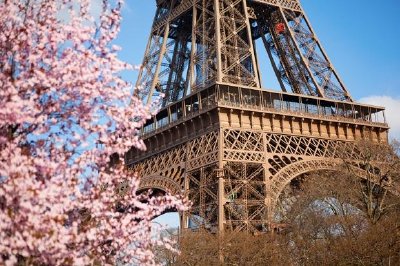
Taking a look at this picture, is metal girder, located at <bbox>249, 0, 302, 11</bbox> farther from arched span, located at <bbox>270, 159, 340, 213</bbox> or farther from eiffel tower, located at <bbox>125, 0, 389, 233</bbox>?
arched span, located at <bbox>270, 159, 340, 213</bbox>

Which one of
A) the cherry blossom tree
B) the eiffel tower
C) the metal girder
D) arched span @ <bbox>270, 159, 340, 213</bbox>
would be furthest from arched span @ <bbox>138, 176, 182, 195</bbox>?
the cherry blossom tree

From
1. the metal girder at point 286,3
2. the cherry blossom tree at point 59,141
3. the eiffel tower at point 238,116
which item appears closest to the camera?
the cherry blossom tree at point 59,141

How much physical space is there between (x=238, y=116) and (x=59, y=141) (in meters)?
24.8

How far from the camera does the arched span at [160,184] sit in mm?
35469

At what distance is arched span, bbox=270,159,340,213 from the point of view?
32656 millimetres

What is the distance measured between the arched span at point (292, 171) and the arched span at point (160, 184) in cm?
589

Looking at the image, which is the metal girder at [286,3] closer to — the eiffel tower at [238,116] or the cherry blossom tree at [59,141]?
the eiffel tower at [238,116]

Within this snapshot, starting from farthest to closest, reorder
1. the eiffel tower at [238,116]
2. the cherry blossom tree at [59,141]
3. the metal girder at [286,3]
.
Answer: the metal girder at [286,3]
the eiffel tower at [238,116]
the cherry blossom tree at [59,141]

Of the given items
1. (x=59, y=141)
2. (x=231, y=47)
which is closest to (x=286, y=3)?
(x=231, y=47)

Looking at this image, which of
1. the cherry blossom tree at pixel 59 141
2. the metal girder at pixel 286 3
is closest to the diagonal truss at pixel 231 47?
the metal girder at pixel 286 3

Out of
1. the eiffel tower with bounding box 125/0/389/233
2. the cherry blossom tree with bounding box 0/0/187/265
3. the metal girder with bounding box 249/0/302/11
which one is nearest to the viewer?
the cherry blossom tree with bounding box 0/0/187/265

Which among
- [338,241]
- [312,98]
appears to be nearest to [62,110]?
[338,241]

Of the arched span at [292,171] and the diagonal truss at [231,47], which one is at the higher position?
the diagonal truss at [231,47]

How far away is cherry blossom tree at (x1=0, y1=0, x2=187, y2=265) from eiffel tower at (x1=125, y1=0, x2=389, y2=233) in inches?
758
